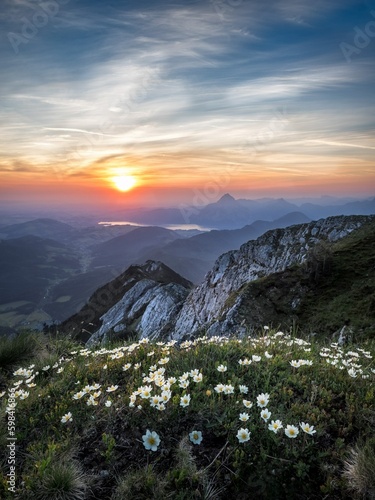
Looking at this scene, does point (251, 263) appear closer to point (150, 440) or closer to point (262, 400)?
point (262, 400)

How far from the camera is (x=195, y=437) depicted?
438cm

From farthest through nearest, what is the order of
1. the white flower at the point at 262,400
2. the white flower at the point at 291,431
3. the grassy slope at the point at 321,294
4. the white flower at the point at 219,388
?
the grassy slope at the point at 321,294, the white flower at the point at 219,388, the white flower at the point at 262,400, the white flower at the point at 291,431

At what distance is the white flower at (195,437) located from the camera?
4.33m

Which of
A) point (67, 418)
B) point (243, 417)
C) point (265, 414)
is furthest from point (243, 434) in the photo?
point (67, 418)

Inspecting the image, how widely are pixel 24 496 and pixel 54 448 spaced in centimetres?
57

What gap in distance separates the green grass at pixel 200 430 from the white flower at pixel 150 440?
0.16 m

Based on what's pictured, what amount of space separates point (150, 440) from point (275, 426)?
1688 mm

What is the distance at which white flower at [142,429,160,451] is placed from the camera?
4.27 meters

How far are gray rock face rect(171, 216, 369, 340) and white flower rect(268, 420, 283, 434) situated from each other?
4863 cm

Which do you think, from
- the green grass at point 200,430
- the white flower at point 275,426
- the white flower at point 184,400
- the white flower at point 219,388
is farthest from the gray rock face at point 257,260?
the white flower at point 275,426

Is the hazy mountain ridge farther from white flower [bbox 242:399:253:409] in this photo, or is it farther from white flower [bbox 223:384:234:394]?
white flower [bbox 242:399:253:409]

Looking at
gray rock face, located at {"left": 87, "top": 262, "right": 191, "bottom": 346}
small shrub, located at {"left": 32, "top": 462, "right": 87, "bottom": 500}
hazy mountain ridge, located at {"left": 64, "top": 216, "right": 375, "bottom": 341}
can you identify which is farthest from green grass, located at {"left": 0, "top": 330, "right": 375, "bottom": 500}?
gray rock face, located at {"left": 87, "top": 262, "right": 191, "bottom": 346}

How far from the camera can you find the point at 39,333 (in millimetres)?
11727

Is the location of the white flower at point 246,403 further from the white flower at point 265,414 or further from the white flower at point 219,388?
the white flower at point 219,388
